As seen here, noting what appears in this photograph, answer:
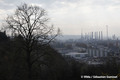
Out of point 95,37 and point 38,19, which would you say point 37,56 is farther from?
point 95,37

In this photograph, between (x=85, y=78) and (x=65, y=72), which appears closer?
(x=85, y=78)

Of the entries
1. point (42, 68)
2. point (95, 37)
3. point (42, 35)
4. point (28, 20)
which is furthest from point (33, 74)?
point (95, 37)

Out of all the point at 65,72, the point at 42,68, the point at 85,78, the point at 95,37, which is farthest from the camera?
the point at 95,37

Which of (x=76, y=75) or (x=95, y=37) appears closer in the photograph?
(x=76, y=75)

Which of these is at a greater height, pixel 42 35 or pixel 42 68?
pixel 42 35

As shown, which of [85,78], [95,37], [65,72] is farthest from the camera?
[95,37]

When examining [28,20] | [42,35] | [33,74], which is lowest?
[33,74]

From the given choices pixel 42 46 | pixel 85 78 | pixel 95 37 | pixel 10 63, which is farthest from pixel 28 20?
pixel 95 37

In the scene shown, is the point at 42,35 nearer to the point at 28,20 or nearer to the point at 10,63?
the point at 28,20

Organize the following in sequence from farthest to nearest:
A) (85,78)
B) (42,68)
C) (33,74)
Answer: (42,68) < (33,74) < (85,78)
